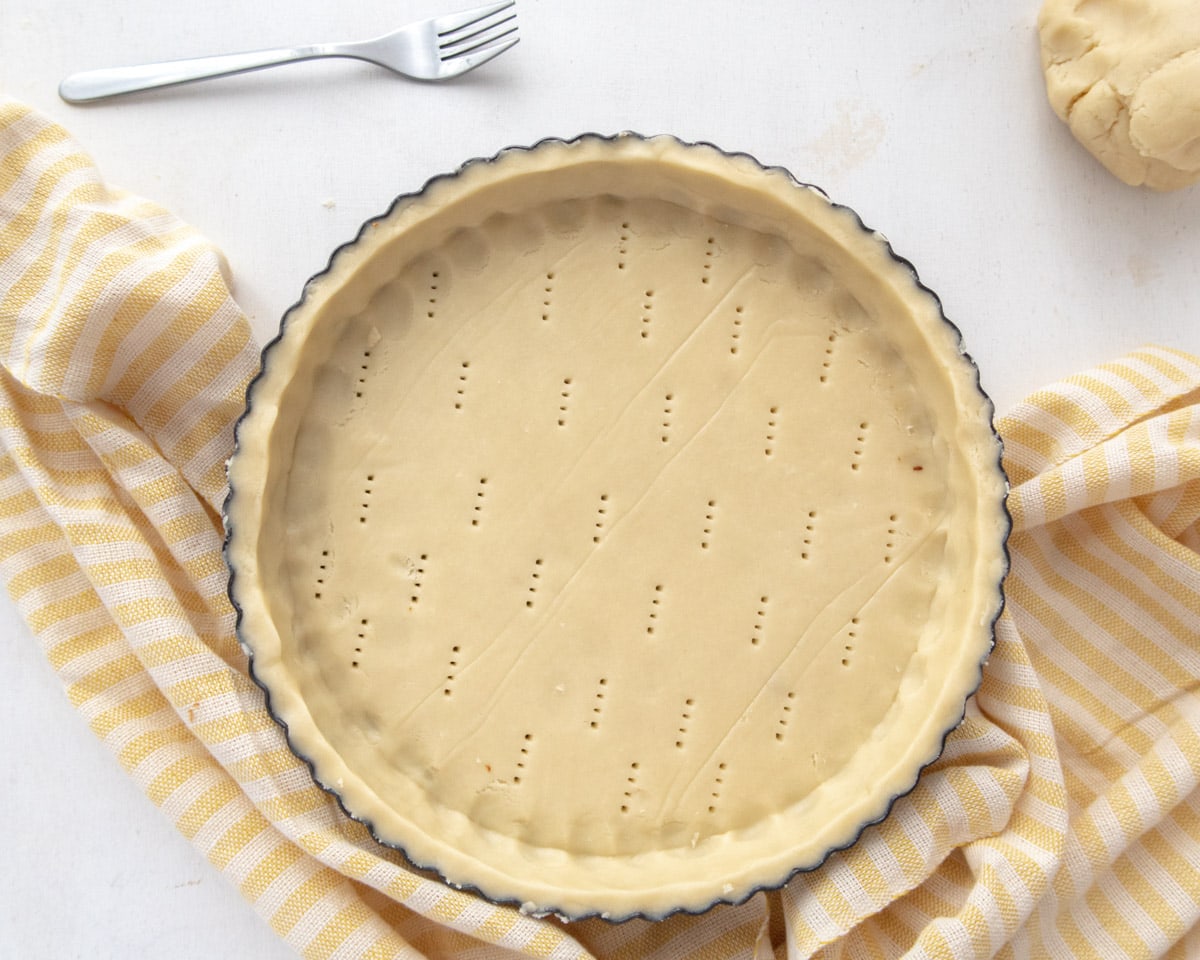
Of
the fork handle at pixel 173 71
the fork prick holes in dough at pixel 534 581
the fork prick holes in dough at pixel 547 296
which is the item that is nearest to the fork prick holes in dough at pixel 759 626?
the fork prick holes in dough at pixel 534 581

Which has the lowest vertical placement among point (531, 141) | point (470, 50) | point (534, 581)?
point (534, 581)

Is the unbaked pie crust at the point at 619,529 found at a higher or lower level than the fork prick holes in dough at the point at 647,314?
lower

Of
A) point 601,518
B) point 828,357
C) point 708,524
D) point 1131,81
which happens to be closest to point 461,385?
point 601,518

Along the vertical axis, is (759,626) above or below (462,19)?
below

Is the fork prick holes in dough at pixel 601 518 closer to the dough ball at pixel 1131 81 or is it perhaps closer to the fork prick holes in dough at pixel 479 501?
the fork prick holes in dough at pixel 479 501

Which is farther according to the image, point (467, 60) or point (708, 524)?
point (467, 60)

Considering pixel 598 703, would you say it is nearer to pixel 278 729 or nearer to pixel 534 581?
pixel 534 581

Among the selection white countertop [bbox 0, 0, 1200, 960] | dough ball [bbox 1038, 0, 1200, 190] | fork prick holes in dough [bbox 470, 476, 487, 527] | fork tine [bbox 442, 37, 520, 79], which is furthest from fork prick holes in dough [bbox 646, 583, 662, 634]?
dough ball [bbox 1038, 0, 1200, 190]
